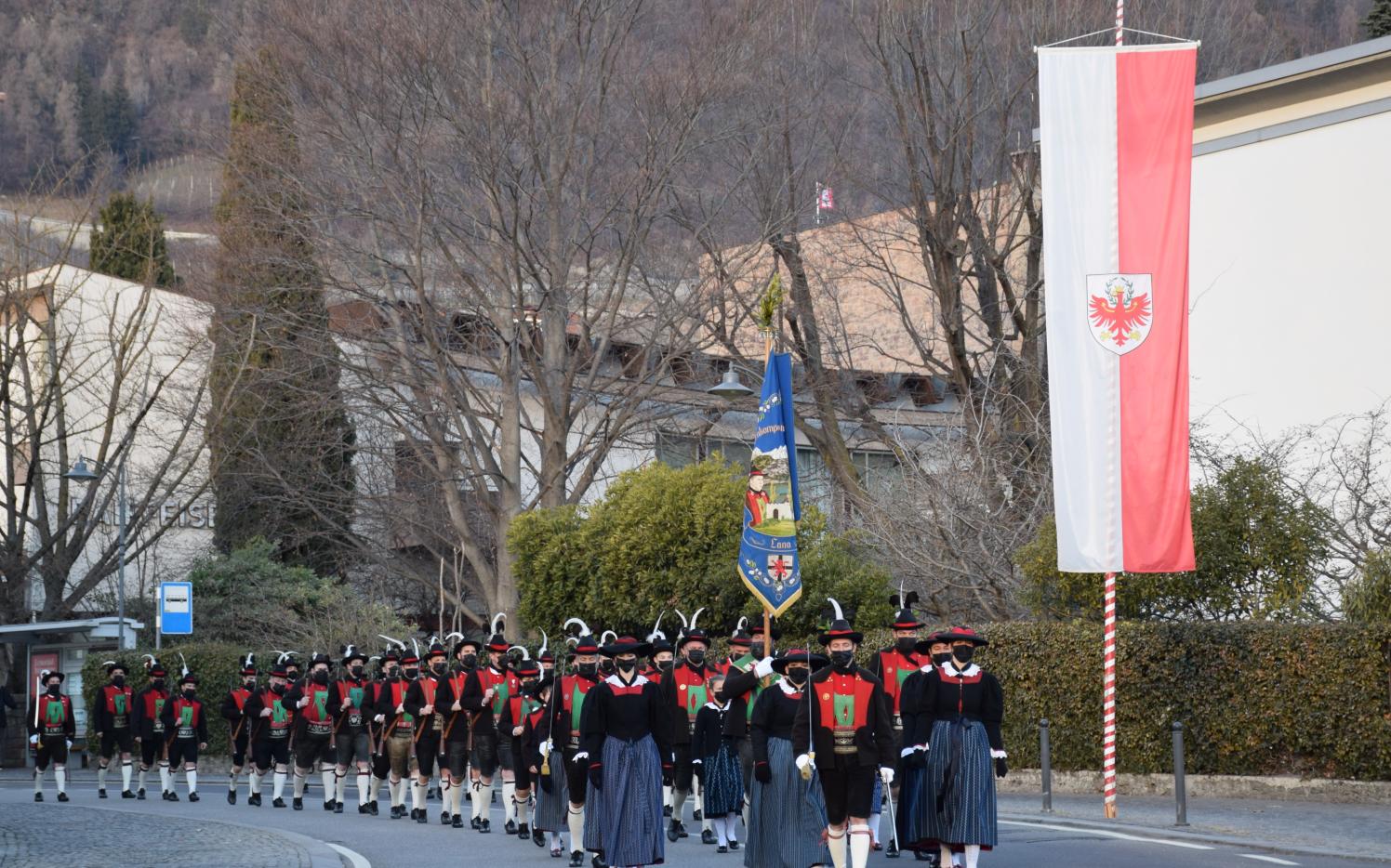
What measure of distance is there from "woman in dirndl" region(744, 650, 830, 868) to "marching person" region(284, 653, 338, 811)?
11402 mm

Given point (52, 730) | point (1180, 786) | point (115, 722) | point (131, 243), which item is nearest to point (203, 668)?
point (115, 722)

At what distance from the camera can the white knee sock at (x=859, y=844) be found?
12.1m

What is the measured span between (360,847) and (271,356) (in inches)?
1021

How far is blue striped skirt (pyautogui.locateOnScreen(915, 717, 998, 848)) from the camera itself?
1312 cm

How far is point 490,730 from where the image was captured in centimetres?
1958

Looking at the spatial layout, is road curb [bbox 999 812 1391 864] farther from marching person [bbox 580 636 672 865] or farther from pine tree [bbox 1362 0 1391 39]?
pine tree [bbox 1362 0 1391 39]

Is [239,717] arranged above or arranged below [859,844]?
below

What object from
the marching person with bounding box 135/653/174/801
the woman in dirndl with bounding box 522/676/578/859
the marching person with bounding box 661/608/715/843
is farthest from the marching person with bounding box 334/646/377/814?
the woman in dirndl with bounding box 522/676/578/859

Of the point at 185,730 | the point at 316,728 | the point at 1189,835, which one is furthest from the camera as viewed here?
the point at 185,730

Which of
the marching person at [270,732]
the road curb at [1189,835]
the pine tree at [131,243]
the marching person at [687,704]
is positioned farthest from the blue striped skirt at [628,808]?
the pine tree at [131,243]

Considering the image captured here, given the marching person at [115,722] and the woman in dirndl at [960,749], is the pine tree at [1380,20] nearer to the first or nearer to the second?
the woman in dirndl at [960,749]

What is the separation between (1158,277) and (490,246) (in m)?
15.7

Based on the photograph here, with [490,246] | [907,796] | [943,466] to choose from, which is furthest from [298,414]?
[907,796]

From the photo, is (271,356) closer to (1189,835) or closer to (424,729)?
(424,729)
